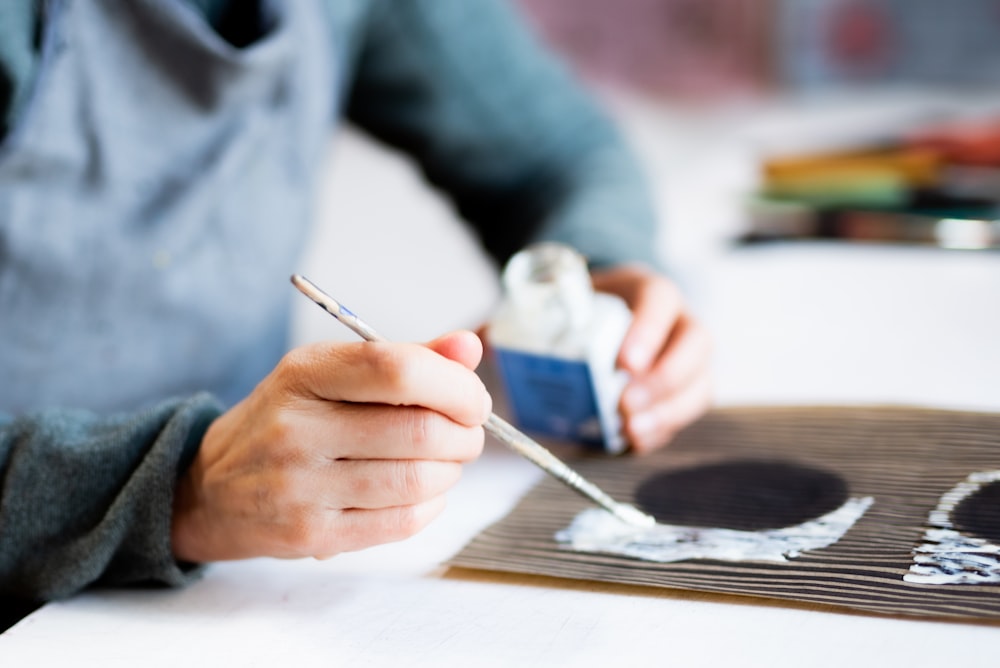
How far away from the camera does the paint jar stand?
1.87 ft

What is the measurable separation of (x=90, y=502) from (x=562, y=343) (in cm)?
26

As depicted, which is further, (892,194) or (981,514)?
(892,194)

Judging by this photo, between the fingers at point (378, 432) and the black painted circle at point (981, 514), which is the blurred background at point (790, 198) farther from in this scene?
the fingers at point (378, 432)

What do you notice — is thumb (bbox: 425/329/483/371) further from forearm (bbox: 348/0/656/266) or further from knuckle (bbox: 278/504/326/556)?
forearm (bbox: 348/0/656/266)

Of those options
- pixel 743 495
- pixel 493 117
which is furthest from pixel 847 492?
pixel 493 117

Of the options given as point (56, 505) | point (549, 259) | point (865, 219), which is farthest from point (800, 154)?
point (56, 505)

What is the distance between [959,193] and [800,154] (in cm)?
24

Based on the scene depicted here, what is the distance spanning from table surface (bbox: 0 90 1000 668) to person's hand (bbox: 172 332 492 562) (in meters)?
0.04

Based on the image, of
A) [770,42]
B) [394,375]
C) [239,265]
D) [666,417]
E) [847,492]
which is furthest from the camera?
[770,42]

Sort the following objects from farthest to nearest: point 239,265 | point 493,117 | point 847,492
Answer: point 493,117 → point 239,265 → point 847,492

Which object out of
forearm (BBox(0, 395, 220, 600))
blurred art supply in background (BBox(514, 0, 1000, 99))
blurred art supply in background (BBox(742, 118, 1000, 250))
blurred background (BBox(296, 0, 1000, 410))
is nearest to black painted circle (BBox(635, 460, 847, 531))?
blurred background (BBox(296, 0, 1000, 410))

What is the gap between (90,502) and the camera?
48 cm

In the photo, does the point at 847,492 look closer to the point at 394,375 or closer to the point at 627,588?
the point at 627,588

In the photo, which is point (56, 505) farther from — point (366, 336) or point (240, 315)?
point (240, 315)
